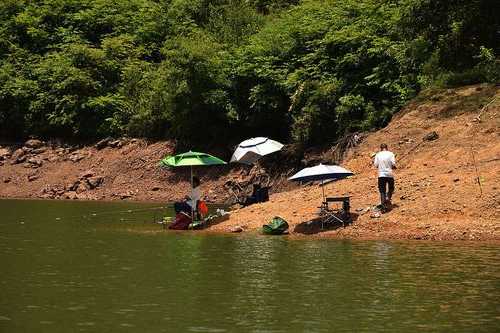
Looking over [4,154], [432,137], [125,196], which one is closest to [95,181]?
[125,196]

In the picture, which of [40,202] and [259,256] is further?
[40,202]

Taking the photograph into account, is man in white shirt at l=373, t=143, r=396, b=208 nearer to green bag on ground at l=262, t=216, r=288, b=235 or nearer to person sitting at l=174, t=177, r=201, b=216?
green bag on ground at l=262, t=216, r=288, b=235

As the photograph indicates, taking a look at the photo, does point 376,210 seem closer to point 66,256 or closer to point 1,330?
point 66,256

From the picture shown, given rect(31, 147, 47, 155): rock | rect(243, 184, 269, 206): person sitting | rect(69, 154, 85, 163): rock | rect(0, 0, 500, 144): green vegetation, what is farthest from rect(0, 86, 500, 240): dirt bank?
rect(31, 147, 47, 155): rock

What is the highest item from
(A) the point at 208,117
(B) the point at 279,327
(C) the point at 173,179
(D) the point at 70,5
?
(D) the point at 70,5

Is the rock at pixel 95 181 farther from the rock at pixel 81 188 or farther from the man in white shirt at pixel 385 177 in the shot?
the man in white shirt at pixel 385 177

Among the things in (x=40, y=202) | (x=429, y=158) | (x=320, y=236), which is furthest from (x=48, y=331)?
(x=40, y=202)

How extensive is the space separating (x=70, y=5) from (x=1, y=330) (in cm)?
4849

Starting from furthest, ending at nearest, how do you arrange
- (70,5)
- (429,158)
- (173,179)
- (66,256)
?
(70,5), (173,179), (429,158), (66,256)

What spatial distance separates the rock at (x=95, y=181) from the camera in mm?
42094

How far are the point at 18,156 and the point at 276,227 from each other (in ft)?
95.8

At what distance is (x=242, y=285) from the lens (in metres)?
13.6

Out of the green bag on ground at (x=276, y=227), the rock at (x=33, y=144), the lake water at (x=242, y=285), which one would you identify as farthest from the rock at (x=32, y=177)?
the green bag on ground at (x=276, y=227)

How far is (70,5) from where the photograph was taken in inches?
2197
